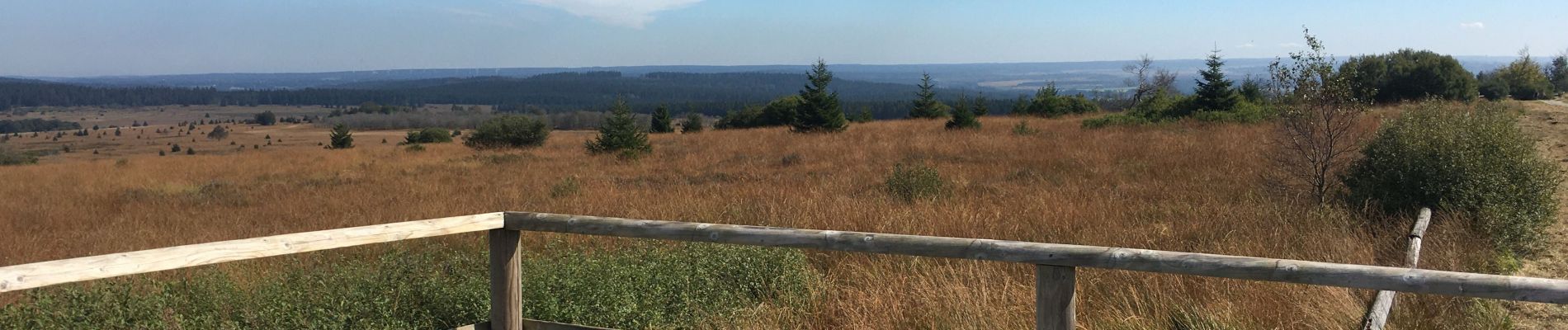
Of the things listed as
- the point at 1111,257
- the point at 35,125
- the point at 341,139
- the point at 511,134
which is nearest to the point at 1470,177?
the point at 1111,257

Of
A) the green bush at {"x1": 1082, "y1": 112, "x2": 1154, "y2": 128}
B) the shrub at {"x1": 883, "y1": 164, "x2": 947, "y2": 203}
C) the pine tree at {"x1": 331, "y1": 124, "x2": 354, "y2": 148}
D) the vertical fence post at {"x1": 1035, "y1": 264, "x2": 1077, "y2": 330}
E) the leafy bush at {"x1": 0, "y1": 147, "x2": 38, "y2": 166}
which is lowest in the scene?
the leafy bush at {"x1": 0, "y1": 147, "x2": 38, "y2": 166}

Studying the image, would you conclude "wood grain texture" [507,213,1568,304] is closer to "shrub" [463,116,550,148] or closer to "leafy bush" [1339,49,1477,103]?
"shrub" [463,116,550,148]

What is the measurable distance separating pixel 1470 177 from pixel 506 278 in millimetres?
7931

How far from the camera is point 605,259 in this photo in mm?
5508

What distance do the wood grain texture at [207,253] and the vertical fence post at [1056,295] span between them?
2468 millimetres

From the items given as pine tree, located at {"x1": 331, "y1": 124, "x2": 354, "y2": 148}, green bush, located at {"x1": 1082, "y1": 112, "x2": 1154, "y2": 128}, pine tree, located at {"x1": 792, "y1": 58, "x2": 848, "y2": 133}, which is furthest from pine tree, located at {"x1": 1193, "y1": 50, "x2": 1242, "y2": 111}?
pine tree, located at {"x1": 331, "y1": 124, "x2": 354, "y2": 148}

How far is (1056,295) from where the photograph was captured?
10.0ft

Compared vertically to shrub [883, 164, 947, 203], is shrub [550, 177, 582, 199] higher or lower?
lower

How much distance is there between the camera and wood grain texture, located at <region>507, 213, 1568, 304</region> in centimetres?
247

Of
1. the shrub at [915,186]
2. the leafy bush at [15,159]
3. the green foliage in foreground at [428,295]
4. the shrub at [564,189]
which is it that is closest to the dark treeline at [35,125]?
the leafy bush at [15,159]

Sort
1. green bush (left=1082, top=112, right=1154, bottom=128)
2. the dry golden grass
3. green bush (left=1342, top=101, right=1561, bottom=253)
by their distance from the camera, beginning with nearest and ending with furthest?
the dry golden grass
green bush (left=1342, top=101, right=1561, bottom=253)
green bush (left=1082, top=112, right=1154, bottom=128)

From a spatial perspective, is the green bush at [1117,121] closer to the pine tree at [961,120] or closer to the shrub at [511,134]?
the pine tree at [961,120]

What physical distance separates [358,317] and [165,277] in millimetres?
2732

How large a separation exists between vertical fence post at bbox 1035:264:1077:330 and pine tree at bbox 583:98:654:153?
18435mm
